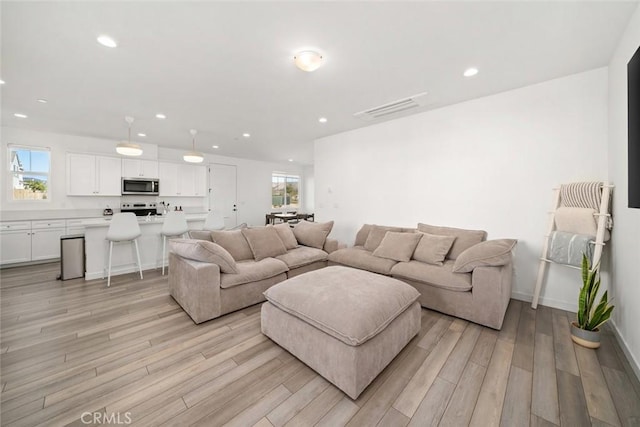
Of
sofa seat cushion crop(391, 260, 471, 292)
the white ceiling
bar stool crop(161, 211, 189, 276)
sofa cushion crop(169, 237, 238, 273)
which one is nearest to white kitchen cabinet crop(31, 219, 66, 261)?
the white ceiling

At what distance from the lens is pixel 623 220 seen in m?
2.03

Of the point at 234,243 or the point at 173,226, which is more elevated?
the point at 173,226

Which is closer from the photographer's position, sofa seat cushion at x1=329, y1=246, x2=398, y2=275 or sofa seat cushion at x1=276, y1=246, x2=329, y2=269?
sofa seat cushion at x1=329, y1=246, x2=398, y2=275

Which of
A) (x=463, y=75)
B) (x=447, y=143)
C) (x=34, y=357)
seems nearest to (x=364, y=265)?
(x=447, y=143)

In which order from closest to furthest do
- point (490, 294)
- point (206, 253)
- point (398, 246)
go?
1. point (490, 294)
2. point (206, 253)
3. point (398, 246)

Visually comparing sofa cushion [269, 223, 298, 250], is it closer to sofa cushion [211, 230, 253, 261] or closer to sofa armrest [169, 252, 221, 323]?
sofa cushion [211, 230, 253, 261]

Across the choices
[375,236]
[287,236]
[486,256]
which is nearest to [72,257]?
[287,236]

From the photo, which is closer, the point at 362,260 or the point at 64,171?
the point at 362,260

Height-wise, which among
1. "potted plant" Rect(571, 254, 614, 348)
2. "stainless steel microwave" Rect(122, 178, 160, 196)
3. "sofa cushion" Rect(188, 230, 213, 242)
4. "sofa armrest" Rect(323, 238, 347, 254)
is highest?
"stainless steel microwave" Rect(122, 178, 160, 196)

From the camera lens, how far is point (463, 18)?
1764 mm

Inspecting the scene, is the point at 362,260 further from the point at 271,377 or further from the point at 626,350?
the point at 626,350

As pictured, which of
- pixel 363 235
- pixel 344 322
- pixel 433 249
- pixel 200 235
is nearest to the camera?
pixel 344 322

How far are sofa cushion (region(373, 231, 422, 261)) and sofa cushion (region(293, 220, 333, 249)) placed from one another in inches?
36.5

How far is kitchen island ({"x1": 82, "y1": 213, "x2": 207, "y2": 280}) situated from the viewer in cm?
368
